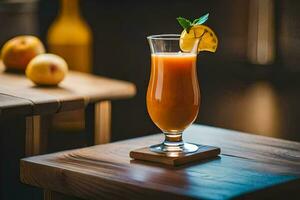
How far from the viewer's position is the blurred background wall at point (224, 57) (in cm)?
380

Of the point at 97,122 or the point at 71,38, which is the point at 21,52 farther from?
the point at 71,38

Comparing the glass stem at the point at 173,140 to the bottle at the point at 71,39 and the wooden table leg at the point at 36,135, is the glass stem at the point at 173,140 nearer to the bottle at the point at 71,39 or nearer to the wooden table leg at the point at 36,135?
the wooden table leg at the point at 36,135

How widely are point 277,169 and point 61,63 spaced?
3.39 feet

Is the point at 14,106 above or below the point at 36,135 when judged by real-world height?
above

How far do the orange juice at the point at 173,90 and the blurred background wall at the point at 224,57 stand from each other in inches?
73.7

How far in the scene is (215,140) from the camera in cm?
201

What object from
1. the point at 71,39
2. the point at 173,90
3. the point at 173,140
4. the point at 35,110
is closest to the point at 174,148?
the point at 173,140

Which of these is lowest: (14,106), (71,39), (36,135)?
(36,135)

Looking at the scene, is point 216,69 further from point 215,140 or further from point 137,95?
point 215,140

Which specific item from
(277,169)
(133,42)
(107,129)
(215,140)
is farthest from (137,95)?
(277,169)

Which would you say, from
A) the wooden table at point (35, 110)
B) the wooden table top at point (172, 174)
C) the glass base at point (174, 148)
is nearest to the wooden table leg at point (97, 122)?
the wooden table at point (35, 110)

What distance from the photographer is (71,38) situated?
390 cm

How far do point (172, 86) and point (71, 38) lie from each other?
2197mm

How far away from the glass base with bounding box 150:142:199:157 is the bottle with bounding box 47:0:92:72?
207 centimetres
